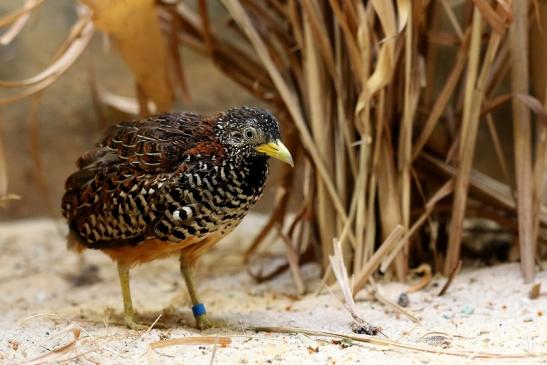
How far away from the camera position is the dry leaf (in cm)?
326

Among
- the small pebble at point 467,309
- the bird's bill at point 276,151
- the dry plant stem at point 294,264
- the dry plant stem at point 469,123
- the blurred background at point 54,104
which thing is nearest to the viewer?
the bird's bill at point 276,151

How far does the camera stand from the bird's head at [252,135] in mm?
2598

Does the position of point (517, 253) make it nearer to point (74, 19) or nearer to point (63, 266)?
point (63, 266)

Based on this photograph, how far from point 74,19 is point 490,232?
3381 millimetres

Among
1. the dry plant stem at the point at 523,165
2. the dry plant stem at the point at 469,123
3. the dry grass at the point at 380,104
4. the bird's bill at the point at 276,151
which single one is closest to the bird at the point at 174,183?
the bird's bill at the point at 276,151

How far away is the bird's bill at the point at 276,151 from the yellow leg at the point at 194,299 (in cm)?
60

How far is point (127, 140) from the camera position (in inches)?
112

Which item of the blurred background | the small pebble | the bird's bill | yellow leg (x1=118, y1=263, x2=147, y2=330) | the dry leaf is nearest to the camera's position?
the bird's bill

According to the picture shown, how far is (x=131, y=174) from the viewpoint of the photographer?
274 centimetres

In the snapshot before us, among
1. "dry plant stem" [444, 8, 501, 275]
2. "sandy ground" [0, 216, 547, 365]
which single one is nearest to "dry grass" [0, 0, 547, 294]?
"dry plant stem" [444, 8, 501, 275]

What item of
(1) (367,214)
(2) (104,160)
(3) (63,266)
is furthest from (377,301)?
(3) (63,266)

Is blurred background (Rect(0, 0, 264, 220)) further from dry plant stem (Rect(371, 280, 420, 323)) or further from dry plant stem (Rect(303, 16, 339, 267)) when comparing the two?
dry plant stem (Rect(371, 280, 420, 323))

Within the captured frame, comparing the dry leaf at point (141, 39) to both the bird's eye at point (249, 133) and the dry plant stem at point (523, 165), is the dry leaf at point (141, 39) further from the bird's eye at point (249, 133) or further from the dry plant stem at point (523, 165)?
the dry plant stem at point (523, 165)

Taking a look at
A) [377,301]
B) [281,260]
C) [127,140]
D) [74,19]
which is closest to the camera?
[127,140]
